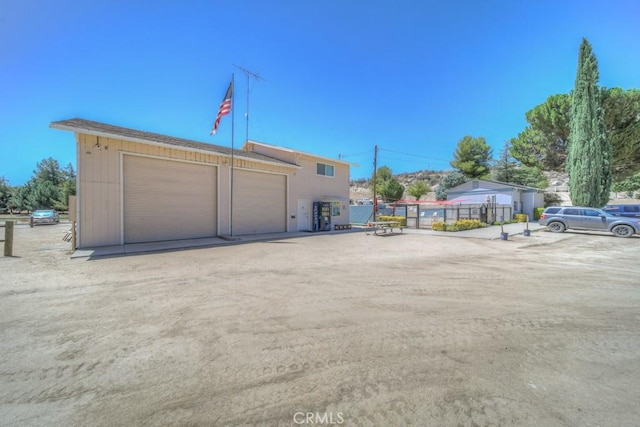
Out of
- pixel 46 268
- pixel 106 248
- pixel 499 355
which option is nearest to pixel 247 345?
pixel 499 355

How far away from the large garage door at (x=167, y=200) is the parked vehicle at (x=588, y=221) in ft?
67.3

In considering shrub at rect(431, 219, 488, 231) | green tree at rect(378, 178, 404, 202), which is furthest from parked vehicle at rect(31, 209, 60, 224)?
green tree at rect(378, 178, 404, 202)

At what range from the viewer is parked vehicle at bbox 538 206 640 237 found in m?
14.6

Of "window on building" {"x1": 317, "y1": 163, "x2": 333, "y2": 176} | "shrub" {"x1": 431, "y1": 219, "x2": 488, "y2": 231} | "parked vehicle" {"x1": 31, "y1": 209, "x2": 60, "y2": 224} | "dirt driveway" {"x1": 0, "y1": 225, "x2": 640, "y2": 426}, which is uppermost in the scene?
"window on building" {"x1": 317, "y1": 163, "x2": 333, "y2": 176}

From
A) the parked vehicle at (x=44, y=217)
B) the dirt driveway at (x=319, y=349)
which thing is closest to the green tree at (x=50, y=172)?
the parked vehicle at (x=44, y=217)

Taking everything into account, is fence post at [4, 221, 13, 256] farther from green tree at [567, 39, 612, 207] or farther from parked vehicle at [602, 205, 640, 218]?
parked vehicle at [602, 205, 640, 218]

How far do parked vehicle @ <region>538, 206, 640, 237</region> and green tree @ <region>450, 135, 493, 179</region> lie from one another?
27.6m

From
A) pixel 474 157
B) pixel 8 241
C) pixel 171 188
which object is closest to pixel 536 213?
pixel 474 157

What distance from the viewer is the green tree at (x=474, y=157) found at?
43.1 meters

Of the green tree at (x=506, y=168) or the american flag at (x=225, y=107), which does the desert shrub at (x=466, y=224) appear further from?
the green tree at (x=506, y=168)

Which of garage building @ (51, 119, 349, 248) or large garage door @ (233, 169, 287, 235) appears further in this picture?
large garage door @ (233, 169, 287, 235)

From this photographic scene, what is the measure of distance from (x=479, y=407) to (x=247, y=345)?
2.38 metres

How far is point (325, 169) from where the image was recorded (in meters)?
21.2

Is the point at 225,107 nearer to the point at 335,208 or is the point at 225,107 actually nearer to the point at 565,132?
the point at 335,208
